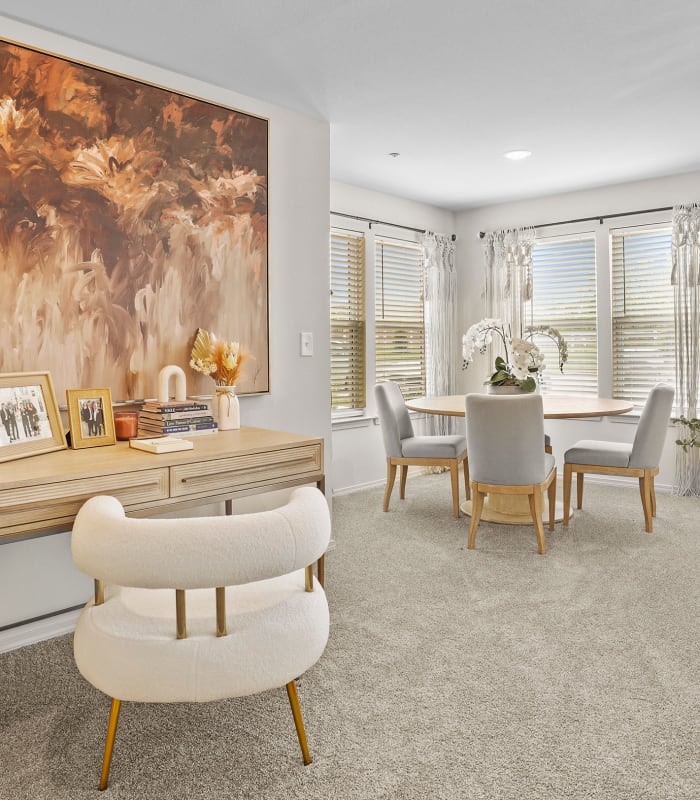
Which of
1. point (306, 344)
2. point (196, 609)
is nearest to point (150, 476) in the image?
point (196, 609)

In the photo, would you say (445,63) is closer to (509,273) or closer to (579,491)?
(579,491)

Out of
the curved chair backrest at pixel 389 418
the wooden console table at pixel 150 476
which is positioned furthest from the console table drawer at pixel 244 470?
the curved chair backrest at pixel 389 418

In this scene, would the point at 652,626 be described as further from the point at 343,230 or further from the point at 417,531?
the point at 343,230

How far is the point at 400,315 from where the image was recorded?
562 cm

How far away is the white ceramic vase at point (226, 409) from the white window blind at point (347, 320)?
2.24 meters

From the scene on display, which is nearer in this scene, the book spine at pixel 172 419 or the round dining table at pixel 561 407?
the book spine at pixel 172 419

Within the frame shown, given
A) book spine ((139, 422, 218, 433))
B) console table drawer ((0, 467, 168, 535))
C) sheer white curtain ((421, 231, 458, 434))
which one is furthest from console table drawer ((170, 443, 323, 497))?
sheer white curtain ((421, 231, 458, 434))

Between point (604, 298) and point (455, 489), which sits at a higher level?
point (604, 298)

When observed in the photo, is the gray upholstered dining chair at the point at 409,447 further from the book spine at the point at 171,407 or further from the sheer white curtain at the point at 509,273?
the book spine at the point at 171,407

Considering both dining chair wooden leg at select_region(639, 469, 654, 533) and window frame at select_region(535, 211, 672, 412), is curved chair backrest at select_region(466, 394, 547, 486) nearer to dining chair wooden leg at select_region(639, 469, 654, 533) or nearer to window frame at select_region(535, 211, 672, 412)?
dining chair wooden leg at select_region(639, 469, 654, 533)

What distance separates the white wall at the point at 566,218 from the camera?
16.6 ft

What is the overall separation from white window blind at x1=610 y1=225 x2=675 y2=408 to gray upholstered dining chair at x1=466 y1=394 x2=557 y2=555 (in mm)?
2100

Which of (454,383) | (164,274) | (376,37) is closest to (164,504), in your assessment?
(164,274)

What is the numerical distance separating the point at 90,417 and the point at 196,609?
3.53ft
